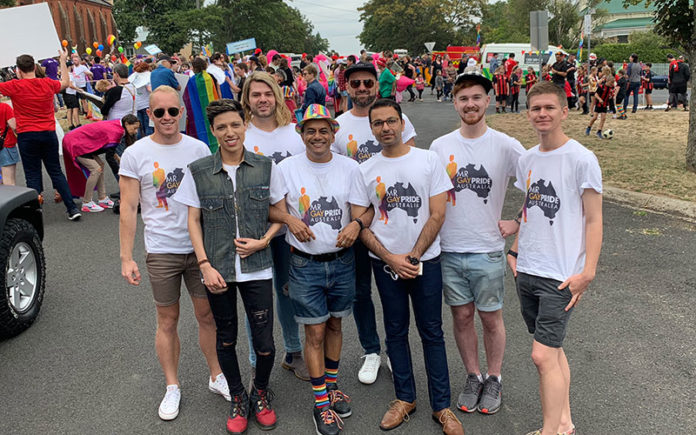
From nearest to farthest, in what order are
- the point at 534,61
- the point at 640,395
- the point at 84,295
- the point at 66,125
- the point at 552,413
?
the point at 552,413 < the point at 640,395 < the point at 84,295 < the point at 66,125 < the point at 534,61

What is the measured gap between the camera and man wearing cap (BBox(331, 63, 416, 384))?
12.5 feet

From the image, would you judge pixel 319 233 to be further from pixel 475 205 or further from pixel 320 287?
pixel 475 205

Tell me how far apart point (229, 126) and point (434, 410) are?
6.61 feet

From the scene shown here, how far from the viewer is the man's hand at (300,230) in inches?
127

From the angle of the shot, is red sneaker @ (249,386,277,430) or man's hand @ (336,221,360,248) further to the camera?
red sneaker @ (249,386,277,430)

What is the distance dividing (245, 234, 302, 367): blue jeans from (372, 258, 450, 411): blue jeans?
2.20 ft

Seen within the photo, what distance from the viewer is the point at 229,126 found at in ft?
10.4

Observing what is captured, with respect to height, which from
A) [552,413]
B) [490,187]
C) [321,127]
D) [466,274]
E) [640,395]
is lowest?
[640,395]

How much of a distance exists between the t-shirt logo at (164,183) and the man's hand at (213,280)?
516 millimetres

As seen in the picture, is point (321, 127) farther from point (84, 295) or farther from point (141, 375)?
point (84, 295)

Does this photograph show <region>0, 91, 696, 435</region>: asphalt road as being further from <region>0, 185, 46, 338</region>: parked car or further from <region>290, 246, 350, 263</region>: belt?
<region>290, 246, 350, 263</region>: belt

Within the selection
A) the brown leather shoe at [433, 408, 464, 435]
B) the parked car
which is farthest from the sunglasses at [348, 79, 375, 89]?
the parked car

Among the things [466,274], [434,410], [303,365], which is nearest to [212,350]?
[303,365]

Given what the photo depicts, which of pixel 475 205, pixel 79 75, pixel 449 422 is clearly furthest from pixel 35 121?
pixel 79 75
